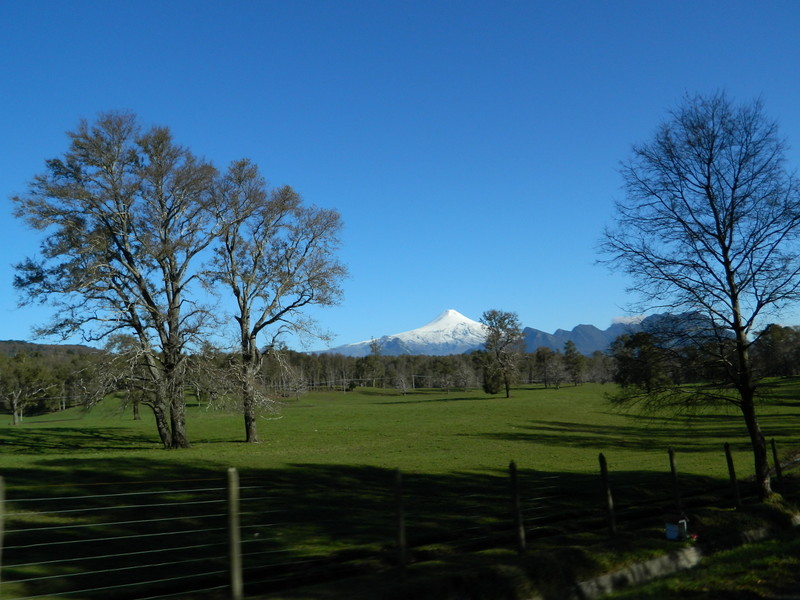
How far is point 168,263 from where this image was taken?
30.5m

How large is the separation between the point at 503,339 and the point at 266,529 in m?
80.6

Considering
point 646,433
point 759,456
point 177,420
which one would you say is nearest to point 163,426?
point 177,420

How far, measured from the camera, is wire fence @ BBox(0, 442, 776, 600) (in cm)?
829

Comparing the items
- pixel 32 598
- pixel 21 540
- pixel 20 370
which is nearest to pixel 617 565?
pixel 32 598

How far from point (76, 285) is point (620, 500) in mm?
24224

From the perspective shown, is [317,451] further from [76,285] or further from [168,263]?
[76,285]

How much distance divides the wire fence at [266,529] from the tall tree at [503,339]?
70053 millimetres

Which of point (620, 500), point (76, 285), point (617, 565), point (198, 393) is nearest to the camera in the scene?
point (617, 565)

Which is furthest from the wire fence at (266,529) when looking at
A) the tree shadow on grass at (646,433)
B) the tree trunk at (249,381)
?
the tree shadow on grass at (646,433)

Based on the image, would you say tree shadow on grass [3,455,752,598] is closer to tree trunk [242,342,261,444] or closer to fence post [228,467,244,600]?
A: fence post [228,467,244,600]

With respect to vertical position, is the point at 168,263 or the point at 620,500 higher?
the point at 168,263

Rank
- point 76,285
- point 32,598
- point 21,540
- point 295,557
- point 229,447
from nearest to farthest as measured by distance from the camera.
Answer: point 32,598
point 295,557
point 21,540
point 76,285
point 229,447

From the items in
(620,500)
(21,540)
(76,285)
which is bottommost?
(620,500)

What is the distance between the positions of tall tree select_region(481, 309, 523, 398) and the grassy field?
36.8 meters
